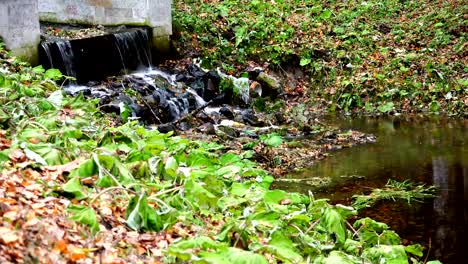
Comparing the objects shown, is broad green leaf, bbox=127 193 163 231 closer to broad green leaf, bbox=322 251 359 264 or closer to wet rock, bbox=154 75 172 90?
broad green leaf, bbox=322 251 359 264

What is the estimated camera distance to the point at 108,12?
15.3 m

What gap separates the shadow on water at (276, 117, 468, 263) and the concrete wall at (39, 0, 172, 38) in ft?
17.1

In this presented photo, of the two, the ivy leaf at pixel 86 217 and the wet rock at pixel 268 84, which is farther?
the wet rock at pixel 268 84

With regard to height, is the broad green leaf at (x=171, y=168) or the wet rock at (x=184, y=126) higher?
the broad green leaf at (x=171, y=168)

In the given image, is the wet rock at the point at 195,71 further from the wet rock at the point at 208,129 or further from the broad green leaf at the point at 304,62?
the wet rock at the point at 208,129

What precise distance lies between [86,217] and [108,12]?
41.5 feet

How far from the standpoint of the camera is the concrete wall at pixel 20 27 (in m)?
11.3

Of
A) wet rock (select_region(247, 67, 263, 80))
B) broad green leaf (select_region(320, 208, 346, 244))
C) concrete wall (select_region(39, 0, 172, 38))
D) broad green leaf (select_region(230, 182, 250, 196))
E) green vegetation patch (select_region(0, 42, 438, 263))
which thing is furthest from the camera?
wet rock (select_region(247, 67, 263, 80))

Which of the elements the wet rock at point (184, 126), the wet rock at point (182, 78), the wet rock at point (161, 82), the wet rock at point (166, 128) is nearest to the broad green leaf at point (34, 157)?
the wet rock at point (166, 128)

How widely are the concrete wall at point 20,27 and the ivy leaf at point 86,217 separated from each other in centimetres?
880

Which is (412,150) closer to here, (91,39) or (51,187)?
(91,39)

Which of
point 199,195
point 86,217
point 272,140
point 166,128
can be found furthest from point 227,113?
point 86,217

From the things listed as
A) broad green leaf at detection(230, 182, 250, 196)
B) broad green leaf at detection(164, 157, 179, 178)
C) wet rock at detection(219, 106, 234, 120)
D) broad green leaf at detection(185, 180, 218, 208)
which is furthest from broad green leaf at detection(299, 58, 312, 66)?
broad green leaf at detection(185, 180, 218, 208)

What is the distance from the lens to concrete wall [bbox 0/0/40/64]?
11305 mm
